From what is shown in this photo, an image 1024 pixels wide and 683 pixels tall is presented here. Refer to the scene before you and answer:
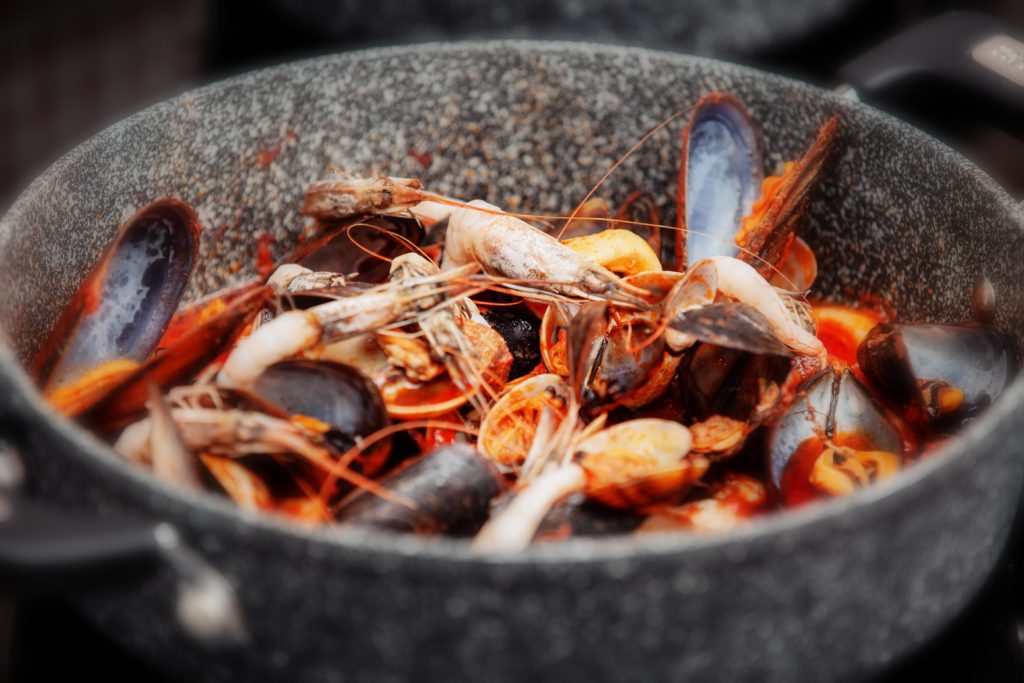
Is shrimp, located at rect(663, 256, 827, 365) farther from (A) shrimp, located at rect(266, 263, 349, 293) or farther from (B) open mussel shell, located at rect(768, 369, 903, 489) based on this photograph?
(A) shrimp, located at rect(266, 263, 349, 293)

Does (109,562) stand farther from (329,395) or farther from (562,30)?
(562,30)

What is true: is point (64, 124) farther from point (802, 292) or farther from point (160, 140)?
point (802, 292)

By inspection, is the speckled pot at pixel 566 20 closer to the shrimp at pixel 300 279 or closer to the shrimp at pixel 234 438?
the shrimp at pixel 300 279

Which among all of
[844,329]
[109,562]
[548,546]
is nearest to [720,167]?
[844,329]

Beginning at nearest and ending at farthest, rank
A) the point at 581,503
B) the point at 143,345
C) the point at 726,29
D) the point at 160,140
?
1. the point at 581,503
2. the point at 143,345
3. the point at 160,140
4. the point at 726,29

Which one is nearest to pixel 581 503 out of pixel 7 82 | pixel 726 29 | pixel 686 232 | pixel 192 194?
pixel 686 232

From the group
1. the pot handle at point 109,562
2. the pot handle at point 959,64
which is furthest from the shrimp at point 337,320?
the pot handle at point 959,64
